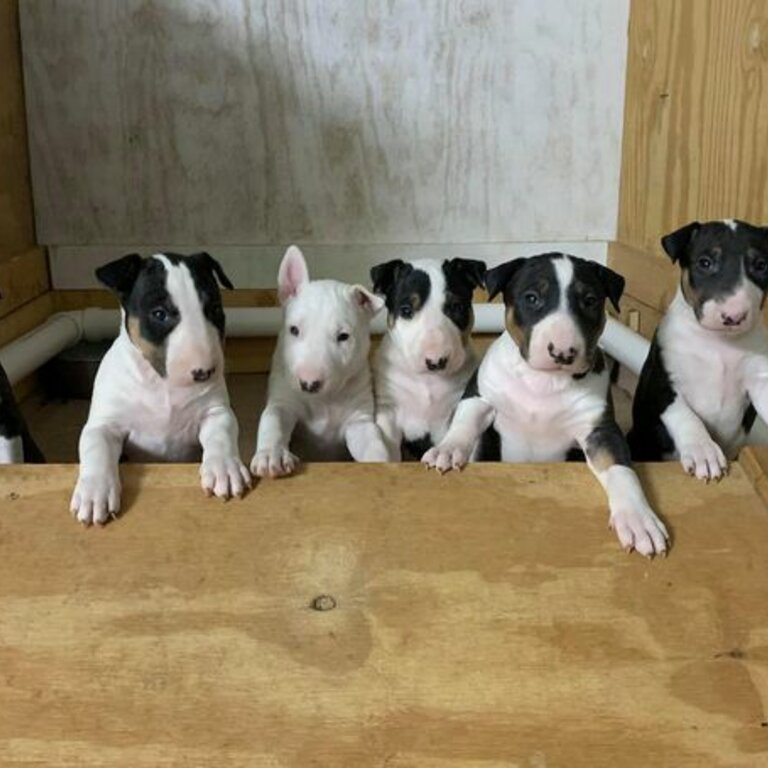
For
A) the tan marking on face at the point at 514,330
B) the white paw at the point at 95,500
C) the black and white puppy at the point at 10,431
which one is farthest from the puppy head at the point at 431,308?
the black and white puppy at the point at 10,431

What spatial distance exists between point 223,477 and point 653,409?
996 mm

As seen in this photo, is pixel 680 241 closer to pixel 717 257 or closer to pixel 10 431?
pixel 717 257

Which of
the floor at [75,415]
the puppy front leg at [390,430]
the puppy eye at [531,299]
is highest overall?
the puppy eye at [531,299]

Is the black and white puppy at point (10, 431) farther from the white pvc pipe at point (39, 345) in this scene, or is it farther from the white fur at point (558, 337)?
the white fur at point (558, 337)

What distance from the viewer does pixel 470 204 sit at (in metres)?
3.43

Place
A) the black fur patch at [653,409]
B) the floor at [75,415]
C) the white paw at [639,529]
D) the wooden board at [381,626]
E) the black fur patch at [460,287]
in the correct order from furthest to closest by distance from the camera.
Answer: the floor at [75,415]
the black fur patch at [460,287]
the black fur patch at [653,409]
the white paw at [639,529]
the wooden board at [381,626]

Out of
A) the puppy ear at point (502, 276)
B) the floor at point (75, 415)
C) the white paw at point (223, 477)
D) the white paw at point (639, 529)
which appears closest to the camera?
the white paw at point (639, 529)

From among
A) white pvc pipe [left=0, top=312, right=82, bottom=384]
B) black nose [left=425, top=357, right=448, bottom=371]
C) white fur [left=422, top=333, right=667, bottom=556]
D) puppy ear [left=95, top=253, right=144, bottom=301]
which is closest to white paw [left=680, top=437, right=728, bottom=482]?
white fur [left=422, top=333, right=667, bottom=556]

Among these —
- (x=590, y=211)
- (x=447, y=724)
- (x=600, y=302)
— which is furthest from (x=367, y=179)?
(x=447, y=724)

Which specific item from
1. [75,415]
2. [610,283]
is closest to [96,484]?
[610,283]

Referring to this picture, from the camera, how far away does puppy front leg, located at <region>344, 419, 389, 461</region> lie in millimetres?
2354

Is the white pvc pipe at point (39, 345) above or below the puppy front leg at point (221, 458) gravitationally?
below

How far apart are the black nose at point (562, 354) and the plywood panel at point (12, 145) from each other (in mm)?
2005

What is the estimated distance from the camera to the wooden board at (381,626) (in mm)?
1495
